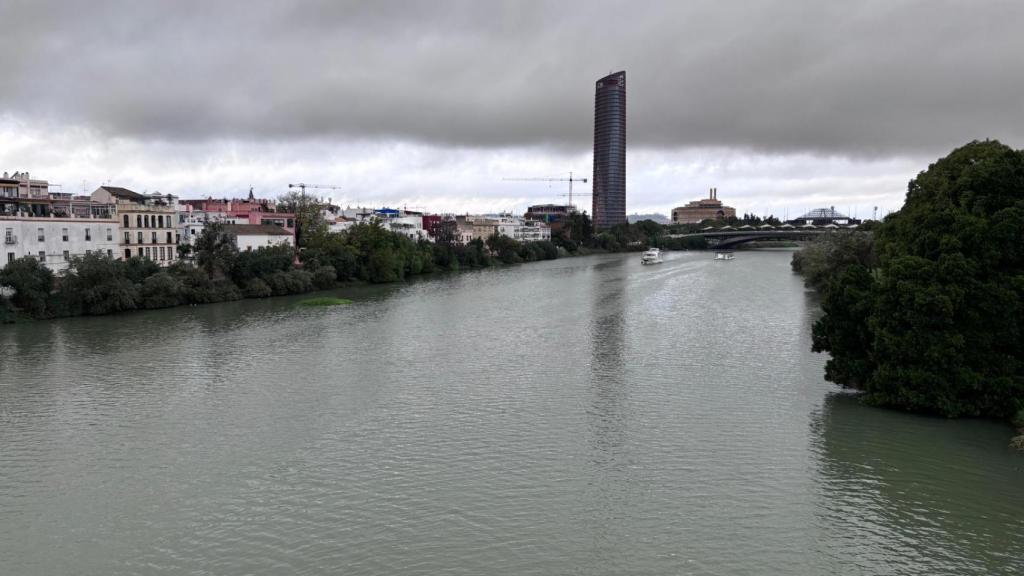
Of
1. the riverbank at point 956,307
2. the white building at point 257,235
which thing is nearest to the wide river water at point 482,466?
the riverbank at point 956,307

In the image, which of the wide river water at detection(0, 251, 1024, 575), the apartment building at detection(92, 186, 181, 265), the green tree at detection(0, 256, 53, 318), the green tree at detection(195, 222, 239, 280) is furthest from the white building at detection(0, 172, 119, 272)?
the wide river water at detection(0, 251, 1024, 575)

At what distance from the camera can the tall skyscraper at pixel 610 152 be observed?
536ft

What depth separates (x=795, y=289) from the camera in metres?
47.4

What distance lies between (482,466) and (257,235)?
41.5 meters

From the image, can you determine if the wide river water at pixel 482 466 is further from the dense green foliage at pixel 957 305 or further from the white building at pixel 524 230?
the white building at pixel 524 230

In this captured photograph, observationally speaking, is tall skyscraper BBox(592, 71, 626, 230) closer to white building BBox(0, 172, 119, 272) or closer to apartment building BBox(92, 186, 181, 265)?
apartment building BBox(92, 186, 181, 265)

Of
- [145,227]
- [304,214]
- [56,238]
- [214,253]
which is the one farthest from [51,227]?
[304,214]

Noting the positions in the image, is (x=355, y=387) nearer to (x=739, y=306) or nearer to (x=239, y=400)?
(x=239, y=400)

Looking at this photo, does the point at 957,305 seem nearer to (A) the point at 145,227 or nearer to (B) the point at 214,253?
(B) the point at 214,253

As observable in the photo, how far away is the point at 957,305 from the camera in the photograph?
15820mm

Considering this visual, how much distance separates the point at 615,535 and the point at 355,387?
11236mm

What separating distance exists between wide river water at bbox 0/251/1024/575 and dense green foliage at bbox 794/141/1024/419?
0.86 meters

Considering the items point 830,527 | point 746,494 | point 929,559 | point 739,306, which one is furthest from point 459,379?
point 739,306

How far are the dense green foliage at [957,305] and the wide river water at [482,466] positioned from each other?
857 mm
